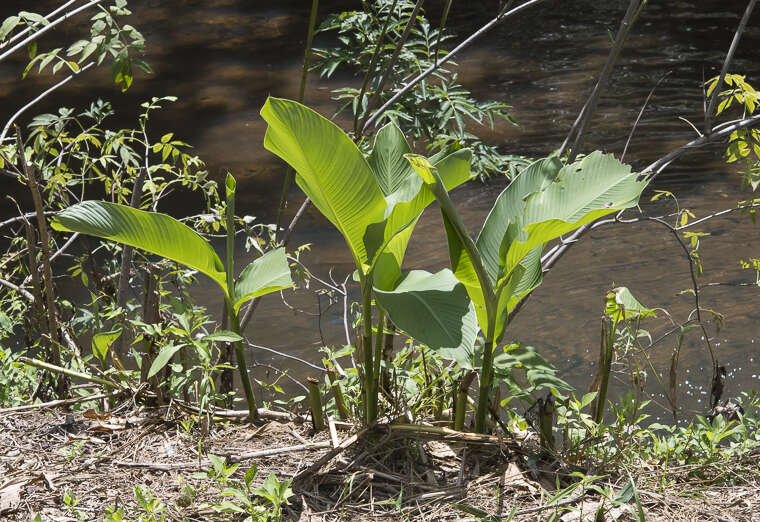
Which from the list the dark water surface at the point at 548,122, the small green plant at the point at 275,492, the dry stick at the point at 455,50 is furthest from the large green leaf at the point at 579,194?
the dark water surface at the point at 548,122

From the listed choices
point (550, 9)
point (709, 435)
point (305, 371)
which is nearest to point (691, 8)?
point (550, 9)

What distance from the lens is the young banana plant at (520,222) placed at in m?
1.55

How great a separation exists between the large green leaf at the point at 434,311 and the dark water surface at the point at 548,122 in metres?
2.19

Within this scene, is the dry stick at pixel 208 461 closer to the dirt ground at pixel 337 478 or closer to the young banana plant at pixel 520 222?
the dirt ground at pixel 337 478

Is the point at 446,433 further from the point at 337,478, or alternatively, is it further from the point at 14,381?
the point at 14,381

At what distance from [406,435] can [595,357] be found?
7.60 feet

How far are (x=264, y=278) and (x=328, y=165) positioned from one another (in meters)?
0.36

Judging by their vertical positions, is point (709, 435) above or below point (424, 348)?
below

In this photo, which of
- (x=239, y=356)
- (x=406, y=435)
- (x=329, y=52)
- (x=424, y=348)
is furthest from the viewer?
(x=329, y=52)

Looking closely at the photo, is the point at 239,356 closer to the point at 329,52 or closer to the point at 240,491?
the point at 240,491

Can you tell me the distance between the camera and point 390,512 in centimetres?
161

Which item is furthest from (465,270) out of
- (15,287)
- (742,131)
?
(15,287)

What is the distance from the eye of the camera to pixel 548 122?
7195 mm

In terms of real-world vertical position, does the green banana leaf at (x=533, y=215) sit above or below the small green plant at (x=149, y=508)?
above
